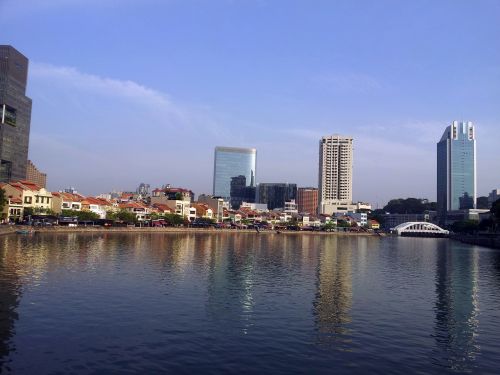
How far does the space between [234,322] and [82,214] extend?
96.6m

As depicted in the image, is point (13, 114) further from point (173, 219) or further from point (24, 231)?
point (24, 231)

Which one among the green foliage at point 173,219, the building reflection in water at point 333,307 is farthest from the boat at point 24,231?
the building reflection in water at point 333,307

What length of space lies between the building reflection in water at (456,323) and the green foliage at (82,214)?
8754cm

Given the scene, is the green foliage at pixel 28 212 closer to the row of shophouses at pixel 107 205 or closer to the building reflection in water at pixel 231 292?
the row of shophouses at pixel 107 205

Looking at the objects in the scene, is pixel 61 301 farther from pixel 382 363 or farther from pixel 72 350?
pixel 382 363

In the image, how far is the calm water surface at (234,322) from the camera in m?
17.5

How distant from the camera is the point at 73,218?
107312 millimetres

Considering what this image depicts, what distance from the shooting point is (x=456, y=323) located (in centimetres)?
2539

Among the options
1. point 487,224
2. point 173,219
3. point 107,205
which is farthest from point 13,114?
point 487,224

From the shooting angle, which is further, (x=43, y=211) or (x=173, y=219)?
(x=173, y=219)

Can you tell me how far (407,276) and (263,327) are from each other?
27.8 m

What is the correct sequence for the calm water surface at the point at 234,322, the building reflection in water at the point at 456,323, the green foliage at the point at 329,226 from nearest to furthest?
the calm water surface at the point at 234,322 → the building reflection in water at the point at 456,323 → the green foliage at the point at 329,226

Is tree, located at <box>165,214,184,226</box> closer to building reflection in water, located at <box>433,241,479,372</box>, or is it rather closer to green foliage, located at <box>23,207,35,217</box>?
green foliage, located at <box>23,207,35,217</box>

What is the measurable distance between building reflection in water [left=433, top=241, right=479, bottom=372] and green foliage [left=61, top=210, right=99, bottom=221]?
8754 centimetres
